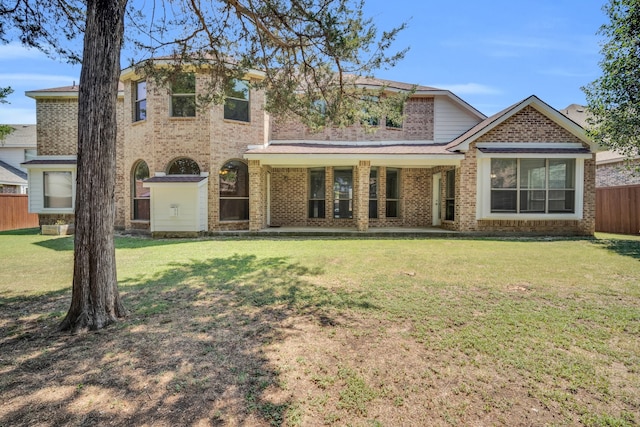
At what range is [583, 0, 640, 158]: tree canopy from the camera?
33.2 ft

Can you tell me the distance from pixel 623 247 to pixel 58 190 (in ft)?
71.5

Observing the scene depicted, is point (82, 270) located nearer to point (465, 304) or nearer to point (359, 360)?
point (359, 360)

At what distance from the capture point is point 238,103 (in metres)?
12.6

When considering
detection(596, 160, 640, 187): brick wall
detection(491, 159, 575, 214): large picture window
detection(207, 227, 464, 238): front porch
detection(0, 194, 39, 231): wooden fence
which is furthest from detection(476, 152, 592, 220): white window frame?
detection(0, 194, 39, 231): wooden fence

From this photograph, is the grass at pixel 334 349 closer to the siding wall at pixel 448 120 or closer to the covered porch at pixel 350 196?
the covered porch at pixel 350 196

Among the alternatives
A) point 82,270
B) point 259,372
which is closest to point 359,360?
point 259,372

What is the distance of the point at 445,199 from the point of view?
1397 cm

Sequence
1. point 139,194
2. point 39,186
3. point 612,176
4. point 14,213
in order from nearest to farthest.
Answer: point 139,194
point 39,186
point 14,213
point 612,176

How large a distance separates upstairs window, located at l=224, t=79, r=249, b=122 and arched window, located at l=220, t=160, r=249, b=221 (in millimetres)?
1758

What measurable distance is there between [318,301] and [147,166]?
10.8 m

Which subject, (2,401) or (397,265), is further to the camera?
(397,265)

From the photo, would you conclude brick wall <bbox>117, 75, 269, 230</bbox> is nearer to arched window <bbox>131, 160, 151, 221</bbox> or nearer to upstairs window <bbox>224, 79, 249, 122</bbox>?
upstairs window <bbox>224, 79, 249, 122</bbox>

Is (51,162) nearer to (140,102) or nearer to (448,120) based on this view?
(140,102)

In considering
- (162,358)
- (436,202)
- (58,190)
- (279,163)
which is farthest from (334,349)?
(58,190)
